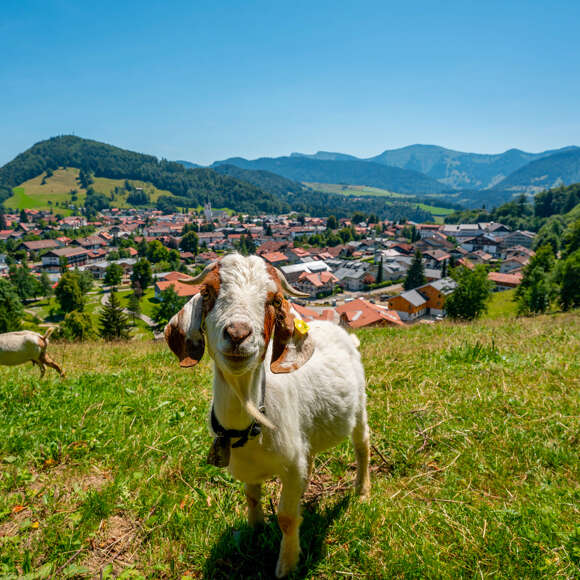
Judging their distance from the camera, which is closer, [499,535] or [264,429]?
[264,429]

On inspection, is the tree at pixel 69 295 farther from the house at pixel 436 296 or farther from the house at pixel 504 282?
the house at pixel 504 282

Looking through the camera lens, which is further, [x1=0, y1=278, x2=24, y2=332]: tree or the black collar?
[x1=0, y1=278, x2=24, y2=332]: tree

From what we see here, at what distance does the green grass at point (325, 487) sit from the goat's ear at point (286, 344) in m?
2.06

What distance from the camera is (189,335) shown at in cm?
208

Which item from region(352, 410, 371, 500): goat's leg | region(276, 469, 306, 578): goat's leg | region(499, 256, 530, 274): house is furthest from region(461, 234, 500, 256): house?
region(276, 469, 306, 578): goat's leg

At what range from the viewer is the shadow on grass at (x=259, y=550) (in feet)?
9.65

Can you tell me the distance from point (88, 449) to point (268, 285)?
12.2 ft

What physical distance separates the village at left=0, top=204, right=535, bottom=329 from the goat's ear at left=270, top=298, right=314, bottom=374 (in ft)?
130

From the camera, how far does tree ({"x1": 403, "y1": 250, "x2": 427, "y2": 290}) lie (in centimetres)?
7875

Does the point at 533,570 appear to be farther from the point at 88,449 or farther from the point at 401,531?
the point at 88,449

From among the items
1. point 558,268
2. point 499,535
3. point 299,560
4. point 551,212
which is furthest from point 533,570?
point 551,212

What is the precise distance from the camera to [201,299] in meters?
2.06

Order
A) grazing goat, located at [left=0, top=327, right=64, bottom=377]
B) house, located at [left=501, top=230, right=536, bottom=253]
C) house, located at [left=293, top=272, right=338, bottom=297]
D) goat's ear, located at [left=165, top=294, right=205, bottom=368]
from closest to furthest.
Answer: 1. goat's ear, located at [left=165, top=294, right=205, bottom=368]
2. grazing goat, located at [left=0, top=327, right=64, bottom=377]
3. house, located at [left=293, top=272, right=338, bottom=297]
4. house, located at [left=501, top=230, right=536, bottom=253]

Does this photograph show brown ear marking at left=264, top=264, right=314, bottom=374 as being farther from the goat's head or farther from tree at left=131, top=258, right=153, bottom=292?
tree at left=131, top=258, right=153, bottom=292
